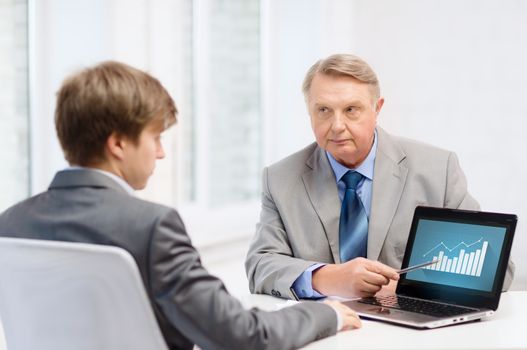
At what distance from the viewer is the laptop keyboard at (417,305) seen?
1960 millimetres

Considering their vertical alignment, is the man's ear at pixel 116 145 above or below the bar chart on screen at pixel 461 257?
above

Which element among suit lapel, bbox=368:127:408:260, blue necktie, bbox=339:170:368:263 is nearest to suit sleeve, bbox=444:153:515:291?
suit lapel, bbox=368:127:408:260

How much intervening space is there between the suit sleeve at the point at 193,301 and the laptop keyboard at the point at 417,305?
1.72 ft

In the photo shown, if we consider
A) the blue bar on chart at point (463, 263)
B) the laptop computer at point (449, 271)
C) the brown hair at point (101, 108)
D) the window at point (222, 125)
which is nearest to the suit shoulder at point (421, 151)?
the laptop computer at point (449, 271)

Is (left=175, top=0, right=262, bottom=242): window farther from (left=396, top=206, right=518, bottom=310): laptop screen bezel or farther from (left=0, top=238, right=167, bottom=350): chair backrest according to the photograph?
(left=0, top=238, right=167, bottom=350): chair backrest

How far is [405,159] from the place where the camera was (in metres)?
2.53

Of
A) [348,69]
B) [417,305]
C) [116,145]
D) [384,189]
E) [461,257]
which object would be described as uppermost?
[348,69]

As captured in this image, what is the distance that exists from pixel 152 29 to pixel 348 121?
50.6 inches

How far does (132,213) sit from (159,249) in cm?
9

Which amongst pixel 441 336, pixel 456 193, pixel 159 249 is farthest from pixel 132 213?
pixel 456 193

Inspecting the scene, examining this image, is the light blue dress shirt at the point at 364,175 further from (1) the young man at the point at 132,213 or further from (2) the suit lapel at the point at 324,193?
(1) the young man at the point at 132,213

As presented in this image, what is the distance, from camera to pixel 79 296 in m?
1.49

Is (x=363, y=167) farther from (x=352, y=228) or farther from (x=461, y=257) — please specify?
(x=461, y=257)

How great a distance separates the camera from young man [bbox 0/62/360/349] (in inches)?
58.8
